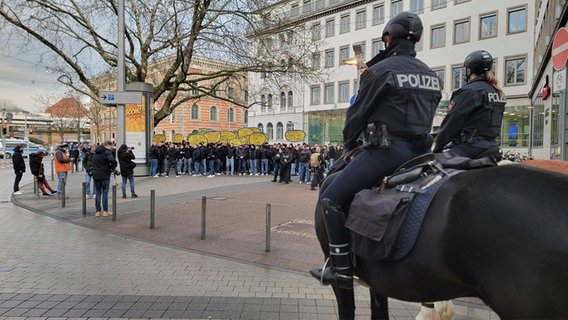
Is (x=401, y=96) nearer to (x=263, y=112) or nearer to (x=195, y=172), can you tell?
(x=195, y=172)

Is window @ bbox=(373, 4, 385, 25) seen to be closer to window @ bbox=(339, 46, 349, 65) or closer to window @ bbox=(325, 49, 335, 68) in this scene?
window @ bbox=(339, 46, 349, 65)

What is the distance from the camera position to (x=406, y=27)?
2.77 metres

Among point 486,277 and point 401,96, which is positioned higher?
point 401,96

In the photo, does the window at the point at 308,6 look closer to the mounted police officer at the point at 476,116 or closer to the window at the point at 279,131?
the window at the point at 279,131

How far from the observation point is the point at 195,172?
22.6m

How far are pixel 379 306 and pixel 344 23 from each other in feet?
169

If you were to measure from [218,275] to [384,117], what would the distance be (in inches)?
159

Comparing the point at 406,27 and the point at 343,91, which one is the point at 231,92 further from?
the point at 343,91

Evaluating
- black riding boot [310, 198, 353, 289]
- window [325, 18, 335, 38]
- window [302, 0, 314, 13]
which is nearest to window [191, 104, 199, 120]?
window [302, 0, 314, 13]

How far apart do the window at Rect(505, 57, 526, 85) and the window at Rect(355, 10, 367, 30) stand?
734 inches

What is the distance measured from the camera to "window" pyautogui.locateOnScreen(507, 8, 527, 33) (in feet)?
112

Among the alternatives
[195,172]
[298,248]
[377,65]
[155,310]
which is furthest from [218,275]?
[195,172]

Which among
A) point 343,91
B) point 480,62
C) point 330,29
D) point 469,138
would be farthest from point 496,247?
point 330,29

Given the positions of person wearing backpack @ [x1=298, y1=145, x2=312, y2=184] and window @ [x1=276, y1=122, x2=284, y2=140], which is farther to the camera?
window @ [x1=276, y1=122, x2=284, y2=140]
